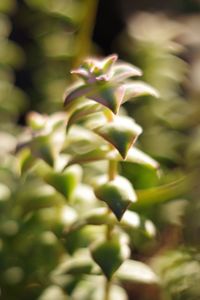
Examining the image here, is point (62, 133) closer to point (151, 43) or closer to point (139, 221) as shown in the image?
point (139, 221)

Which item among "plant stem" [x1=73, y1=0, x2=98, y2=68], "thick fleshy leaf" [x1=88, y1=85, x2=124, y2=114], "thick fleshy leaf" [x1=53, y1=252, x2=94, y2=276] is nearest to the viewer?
"thick fleshy leaf" [x1=88, y1=85, x2=124, y2=114]

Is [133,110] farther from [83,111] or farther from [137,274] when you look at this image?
[83,111]

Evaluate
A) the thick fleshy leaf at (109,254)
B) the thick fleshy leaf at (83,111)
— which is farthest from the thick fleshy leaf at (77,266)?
the thick fleshy leaf at (83,111)

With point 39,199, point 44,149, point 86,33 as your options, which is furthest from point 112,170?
point 86,33

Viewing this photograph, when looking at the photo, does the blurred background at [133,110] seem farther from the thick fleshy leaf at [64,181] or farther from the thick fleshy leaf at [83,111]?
the thick fleshy leaf at [83,111]

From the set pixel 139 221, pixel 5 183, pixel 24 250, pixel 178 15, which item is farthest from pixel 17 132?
pixel 178 15

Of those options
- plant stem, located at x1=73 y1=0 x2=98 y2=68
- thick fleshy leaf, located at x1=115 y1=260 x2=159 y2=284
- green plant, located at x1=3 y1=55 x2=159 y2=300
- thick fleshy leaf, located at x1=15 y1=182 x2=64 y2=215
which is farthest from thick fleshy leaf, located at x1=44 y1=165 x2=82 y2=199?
plant stem, located at x1=73 y1=0 x2=98 y2=68

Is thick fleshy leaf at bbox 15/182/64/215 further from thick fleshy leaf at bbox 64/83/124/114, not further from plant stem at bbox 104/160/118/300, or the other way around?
thick fleshy leaf at bbox 64/83/124/114
